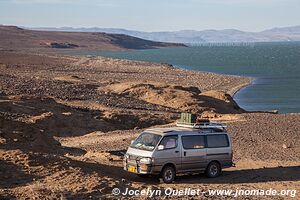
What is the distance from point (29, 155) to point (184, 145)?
14.5 ft

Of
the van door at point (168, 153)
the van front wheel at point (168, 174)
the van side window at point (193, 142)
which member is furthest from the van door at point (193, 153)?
the van front wheel at point (168, 174)

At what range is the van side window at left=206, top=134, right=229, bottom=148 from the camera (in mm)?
16141

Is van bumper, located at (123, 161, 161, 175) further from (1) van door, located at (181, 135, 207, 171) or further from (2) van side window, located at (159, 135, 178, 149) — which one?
(1) van door, located at (181, 135, 207, 171)

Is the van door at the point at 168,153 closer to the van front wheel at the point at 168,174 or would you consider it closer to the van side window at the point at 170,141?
the van side window at the point at 170,141

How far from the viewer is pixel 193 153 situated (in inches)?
613

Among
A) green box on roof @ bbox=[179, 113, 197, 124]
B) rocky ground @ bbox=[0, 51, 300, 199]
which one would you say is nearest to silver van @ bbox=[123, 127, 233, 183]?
rocky ground @ bbox=[0, 51, 300, 199]

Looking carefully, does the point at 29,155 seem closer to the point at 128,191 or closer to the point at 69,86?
the point at 128,191

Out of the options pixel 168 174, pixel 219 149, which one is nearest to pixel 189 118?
pixel 219 149

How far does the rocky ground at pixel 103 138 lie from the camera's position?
13.9 m

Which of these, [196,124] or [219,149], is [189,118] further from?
[219,149]

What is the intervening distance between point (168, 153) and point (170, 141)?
1.35ft

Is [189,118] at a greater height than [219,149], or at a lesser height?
greater

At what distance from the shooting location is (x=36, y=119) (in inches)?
1051

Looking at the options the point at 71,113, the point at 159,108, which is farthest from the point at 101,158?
the point at 159,108
